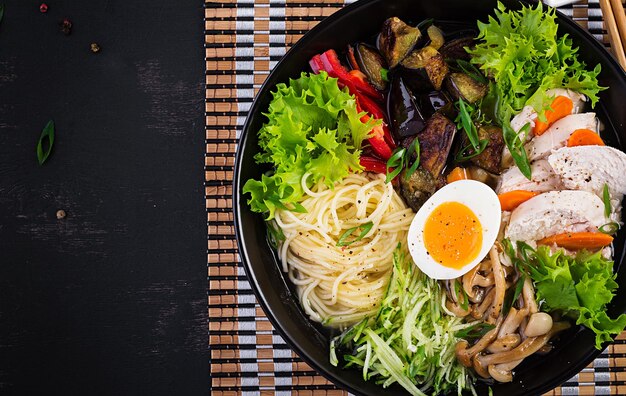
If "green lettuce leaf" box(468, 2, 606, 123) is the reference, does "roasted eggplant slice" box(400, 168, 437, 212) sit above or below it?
below

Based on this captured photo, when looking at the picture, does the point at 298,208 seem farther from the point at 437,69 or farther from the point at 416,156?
the point at 437,69

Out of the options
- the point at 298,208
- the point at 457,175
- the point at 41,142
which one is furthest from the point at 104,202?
the point at 457,175

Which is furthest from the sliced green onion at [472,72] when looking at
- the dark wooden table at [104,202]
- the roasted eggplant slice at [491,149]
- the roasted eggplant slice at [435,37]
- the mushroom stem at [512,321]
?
the dark wooden table at [104,202]

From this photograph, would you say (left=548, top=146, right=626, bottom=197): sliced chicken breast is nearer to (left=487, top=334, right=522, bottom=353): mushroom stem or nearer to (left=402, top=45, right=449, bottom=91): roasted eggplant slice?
(left=402, top=45, right=449, bottom=91): roasted eggplant slice

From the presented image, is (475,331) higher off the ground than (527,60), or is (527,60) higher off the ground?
(527,60)

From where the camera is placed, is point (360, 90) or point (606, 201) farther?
point (360, 90)

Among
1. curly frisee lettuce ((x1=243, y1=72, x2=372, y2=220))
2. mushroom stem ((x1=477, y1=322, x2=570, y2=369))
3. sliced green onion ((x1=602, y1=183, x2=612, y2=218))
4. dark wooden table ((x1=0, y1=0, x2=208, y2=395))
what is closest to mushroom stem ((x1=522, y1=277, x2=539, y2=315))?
mushroom stem ((x1=477, y1=322, x2=570, y2=369))
